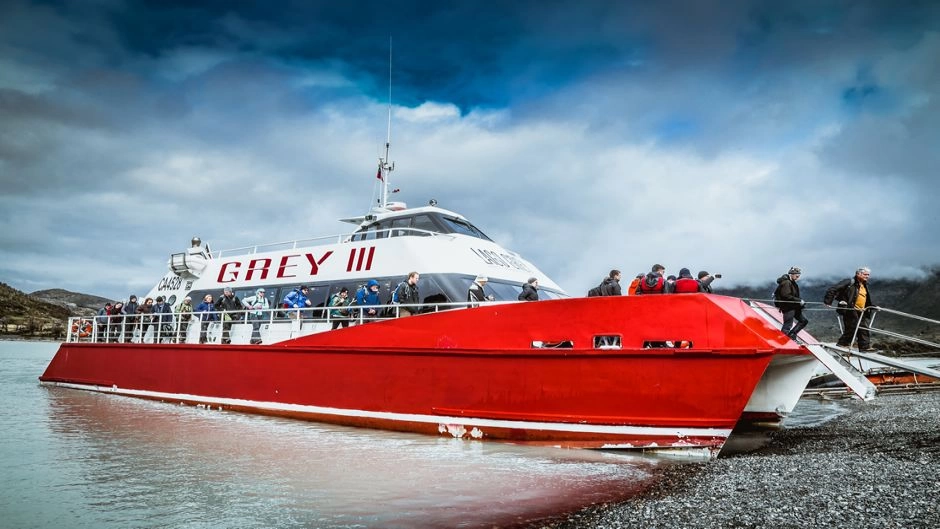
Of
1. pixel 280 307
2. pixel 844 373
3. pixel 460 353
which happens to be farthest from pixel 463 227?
pixel 844 373

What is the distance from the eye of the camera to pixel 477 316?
28.8 ft

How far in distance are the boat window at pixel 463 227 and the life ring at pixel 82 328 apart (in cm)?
1090

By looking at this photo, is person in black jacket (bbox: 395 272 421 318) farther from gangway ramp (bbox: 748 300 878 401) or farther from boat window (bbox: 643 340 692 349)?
gangway ramp (bbox: 748 300 878 401)

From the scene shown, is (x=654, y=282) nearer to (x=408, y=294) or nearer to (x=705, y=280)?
(x=705, y=280)

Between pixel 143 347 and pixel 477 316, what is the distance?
928cm

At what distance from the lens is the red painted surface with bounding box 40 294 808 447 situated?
738 centimetres

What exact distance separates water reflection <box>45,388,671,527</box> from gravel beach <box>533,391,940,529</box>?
0.51 metres

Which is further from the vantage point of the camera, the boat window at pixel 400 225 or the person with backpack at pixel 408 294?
the boat window at pixel 400 225

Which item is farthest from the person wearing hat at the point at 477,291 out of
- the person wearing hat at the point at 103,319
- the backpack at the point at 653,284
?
the person wearing hat at the point at 103,319

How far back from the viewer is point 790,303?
26.2 ft

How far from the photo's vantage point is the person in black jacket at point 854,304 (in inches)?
326

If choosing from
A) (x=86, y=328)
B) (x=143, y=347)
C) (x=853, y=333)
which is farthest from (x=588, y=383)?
(x=86, y=328)

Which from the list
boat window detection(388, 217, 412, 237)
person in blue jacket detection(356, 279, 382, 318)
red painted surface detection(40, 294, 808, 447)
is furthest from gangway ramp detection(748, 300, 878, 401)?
boat window detection(388, 217, 412, 237)

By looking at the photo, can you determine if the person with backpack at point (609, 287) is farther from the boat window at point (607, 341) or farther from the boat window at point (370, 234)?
the boat window at point (370, 234)
